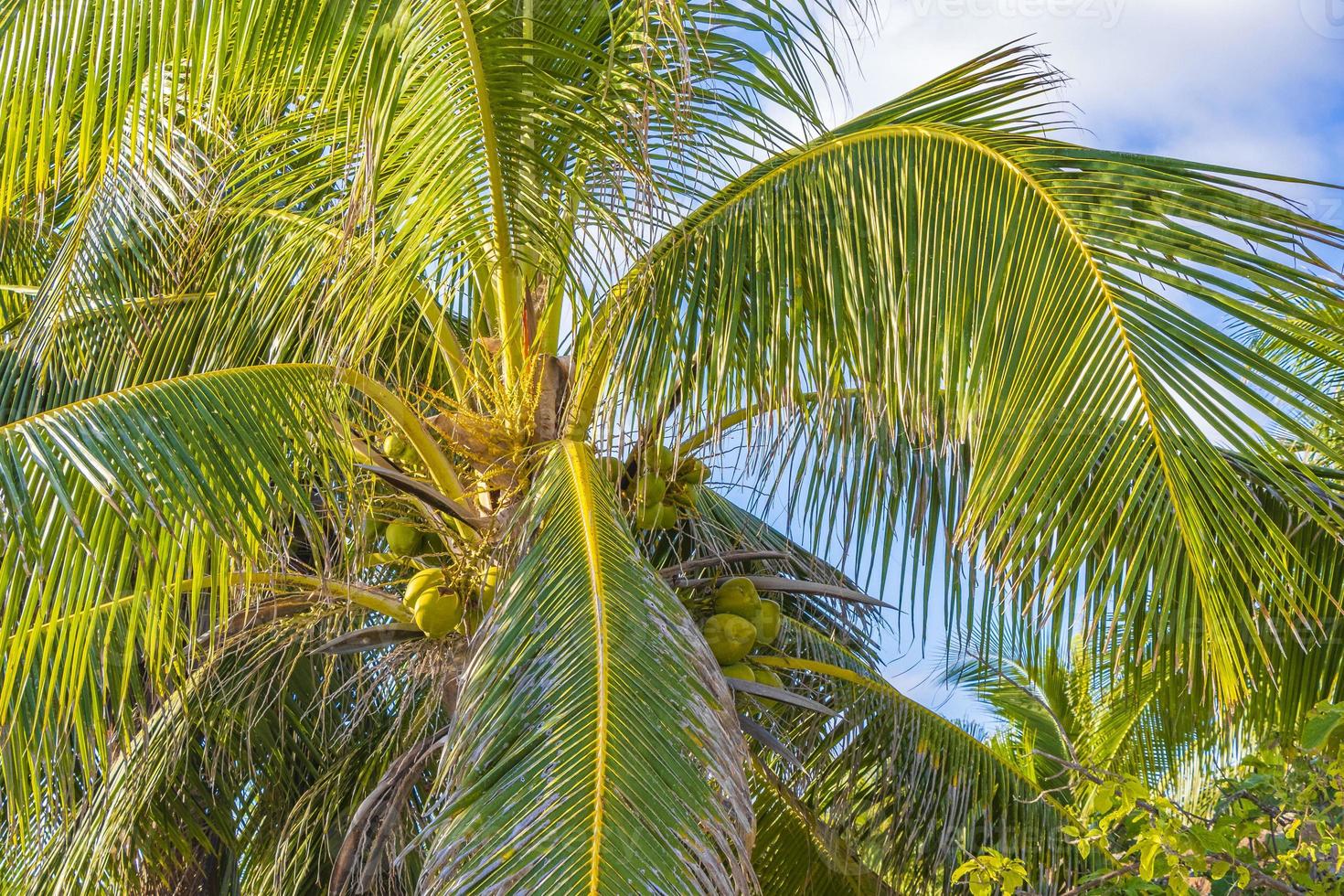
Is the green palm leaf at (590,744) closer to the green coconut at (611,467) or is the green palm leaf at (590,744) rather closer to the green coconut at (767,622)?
the green coconut at (611,467)

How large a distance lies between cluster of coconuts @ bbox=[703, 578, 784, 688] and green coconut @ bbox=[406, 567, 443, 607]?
78 cm

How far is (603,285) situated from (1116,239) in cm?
130

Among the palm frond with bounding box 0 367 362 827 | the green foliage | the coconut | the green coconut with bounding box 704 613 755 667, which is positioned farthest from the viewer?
the coconut

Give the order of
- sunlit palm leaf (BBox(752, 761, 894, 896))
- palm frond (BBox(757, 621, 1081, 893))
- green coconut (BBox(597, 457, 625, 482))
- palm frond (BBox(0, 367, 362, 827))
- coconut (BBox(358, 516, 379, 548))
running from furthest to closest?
sunlit palm leaf (BBox(752, 761, 894, 896)) → palm frond (BBox(757, 621, 1081, 893)) → coconut (BBox(358, 516, 379, 548)) → green coconut (BBox(597, 457, 625, 482)) → palm frond (BBox(0, 367, 362, 827))

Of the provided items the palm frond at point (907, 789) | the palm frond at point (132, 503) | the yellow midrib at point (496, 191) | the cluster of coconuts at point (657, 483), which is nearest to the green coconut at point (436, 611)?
the palm frond at point (132, 503)

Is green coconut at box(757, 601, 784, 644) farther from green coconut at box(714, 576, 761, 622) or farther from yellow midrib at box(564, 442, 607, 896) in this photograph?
yellow midrib at box(564, 442, 607, 896)

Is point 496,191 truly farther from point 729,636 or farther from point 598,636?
point 729,636

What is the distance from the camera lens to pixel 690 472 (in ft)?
12.6

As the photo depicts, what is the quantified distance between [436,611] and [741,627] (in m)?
0.87

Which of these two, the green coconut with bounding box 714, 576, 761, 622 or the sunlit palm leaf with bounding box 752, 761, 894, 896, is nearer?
the green coconut with bounding box 714, 576, 761, 622

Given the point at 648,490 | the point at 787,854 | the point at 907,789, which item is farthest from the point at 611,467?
the point at 787,854

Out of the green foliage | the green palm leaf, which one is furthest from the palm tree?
the green foliage

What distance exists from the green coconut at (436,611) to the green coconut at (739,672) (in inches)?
31.2

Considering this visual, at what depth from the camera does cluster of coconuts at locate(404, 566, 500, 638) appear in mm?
3541
